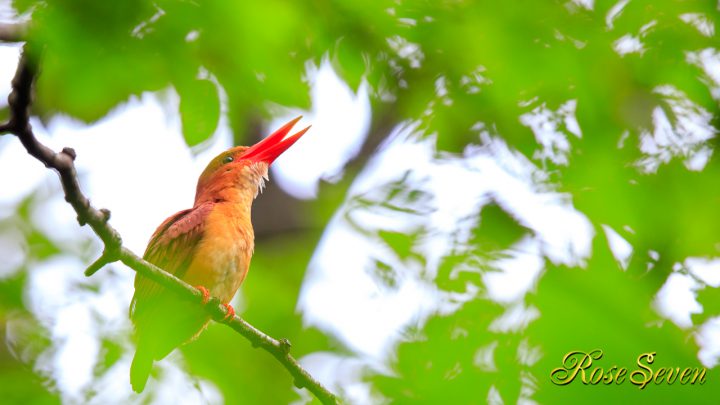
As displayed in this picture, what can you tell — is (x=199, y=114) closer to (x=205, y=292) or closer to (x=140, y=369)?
(x=140, y=369)

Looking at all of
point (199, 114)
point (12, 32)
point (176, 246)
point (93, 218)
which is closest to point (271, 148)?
point (176, 246)

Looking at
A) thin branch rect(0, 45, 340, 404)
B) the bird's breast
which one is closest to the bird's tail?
thin branch rect(0, 45, 340, 404)

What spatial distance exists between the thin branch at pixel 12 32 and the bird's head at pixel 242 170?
2.81 m

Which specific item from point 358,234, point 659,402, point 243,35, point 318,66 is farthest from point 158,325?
point 659,402

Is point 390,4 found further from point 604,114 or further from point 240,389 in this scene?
point 240,389

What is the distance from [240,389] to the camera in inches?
110

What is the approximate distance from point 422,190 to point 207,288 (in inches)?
46.7

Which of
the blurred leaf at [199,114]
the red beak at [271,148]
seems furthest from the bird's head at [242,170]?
the blurred leaf at [199,114]

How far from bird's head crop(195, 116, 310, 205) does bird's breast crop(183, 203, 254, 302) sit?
0.54 metres

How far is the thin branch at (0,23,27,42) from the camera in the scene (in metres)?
1.93

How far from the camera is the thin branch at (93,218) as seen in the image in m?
2.07

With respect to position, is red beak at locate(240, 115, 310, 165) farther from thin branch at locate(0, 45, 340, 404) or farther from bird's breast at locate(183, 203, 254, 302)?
thin branch at locate(0, 45, 340, 404)

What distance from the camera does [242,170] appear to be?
500 cm

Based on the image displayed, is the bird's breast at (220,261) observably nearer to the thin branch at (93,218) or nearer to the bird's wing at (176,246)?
the bird's wing at (176,246)
